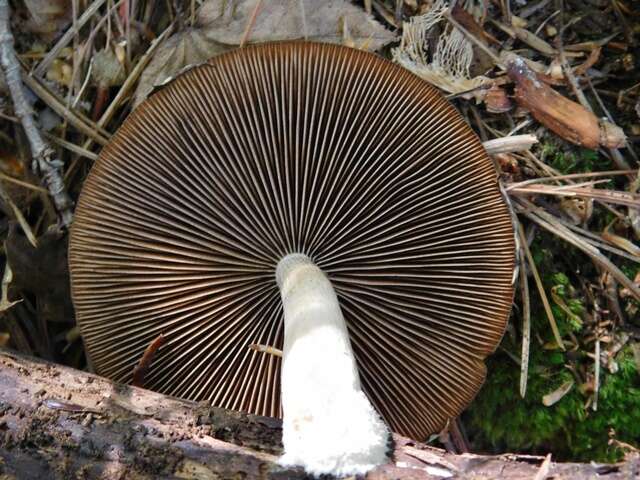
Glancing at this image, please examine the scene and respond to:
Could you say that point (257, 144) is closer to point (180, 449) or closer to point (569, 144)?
point (180, 449)

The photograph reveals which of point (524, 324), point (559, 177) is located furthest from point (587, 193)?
point (524, 324)

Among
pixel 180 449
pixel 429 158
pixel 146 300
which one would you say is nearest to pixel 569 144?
pixel 429 158

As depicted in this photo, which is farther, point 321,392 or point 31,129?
point 31,129

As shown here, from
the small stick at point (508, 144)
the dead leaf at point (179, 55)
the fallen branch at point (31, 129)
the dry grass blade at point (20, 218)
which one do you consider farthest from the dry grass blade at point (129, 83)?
the small stick at point (508, 144)

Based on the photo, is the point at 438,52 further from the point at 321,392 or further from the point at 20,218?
the point at 20,218

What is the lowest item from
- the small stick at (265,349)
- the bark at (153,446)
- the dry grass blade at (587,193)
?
the bark at (153,446)

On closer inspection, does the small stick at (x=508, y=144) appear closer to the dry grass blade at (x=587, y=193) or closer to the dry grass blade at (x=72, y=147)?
the dry grass blade at (x=587, y=193)
